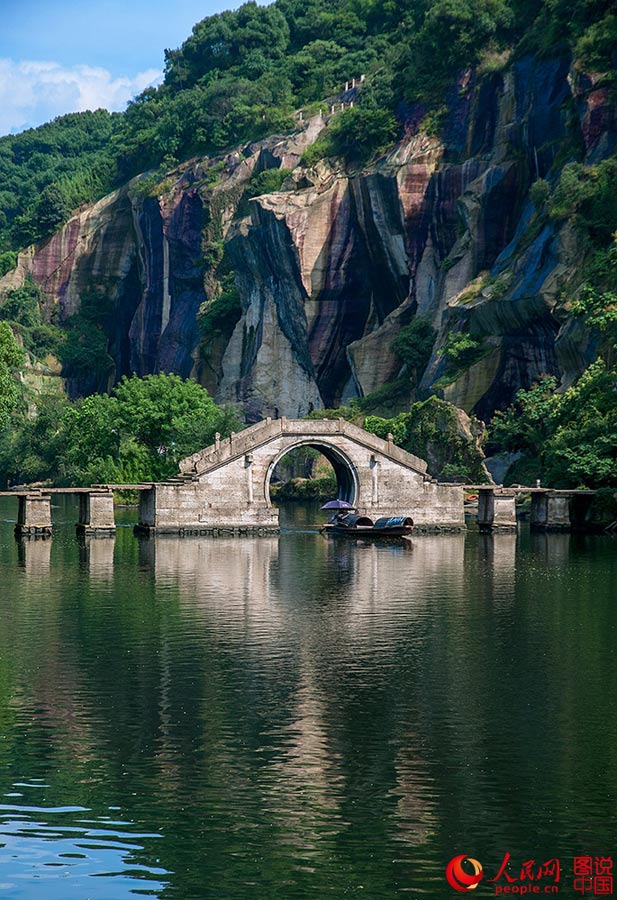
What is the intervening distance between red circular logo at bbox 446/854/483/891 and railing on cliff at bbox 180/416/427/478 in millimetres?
61484

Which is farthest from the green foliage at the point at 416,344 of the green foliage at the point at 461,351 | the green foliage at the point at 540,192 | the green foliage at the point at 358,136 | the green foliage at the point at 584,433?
the green foliage at the point at 584,433

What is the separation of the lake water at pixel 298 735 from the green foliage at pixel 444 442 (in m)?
49.8

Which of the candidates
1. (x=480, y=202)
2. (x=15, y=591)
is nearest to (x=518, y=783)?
(x=15, y=591)

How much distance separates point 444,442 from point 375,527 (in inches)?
1025

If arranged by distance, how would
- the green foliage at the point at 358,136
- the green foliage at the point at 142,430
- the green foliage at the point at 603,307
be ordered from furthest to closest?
1. the green foliage at the point at 358,136
2. the green foliage at the point at 142,430
3. the green foliage at the point at 603,307

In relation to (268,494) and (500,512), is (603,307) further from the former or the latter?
(268,494)

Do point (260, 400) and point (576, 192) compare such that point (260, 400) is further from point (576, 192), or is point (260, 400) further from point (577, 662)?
point (577, 662)

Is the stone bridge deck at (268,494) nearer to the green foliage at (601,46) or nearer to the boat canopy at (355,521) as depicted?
the boat canopy at (355,521)

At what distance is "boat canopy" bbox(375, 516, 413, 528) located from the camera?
85438 mm

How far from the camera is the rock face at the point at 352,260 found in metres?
114

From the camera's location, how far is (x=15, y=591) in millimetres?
56750

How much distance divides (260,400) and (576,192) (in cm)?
4632

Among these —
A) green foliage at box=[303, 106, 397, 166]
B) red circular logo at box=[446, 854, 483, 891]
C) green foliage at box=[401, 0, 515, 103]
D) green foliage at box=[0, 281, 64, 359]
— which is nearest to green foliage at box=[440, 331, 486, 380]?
green foliage at box=[303, 106, 397, 166]

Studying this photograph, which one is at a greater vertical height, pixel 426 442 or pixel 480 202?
pixel 480 202
